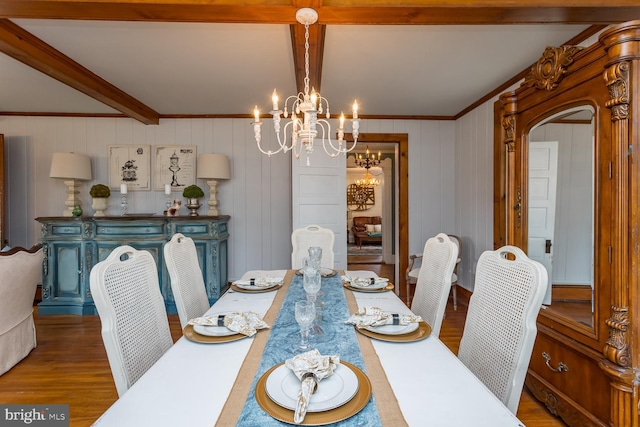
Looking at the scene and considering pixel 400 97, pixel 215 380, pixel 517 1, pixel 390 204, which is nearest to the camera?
pixel 215 380

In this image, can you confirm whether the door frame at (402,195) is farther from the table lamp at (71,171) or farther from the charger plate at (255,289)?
the table lamp at (71,171)

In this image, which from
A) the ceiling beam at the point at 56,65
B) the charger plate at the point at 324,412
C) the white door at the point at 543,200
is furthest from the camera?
the ceiling beam at the point at 56,65

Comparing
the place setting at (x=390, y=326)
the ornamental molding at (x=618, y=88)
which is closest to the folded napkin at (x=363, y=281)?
the place setting at (x=390, y=326)

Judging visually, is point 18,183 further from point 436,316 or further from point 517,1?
point 517,1

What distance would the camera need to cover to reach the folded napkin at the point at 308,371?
753mm

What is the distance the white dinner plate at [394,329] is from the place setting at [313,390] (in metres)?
0.30

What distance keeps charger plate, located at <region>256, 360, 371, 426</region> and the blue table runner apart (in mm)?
12

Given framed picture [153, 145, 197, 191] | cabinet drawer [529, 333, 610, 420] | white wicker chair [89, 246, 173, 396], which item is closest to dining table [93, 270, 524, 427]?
white wicker chair [89, 246, 173, 396]

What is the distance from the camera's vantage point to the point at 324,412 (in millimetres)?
767

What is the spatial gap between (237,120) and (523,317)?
384 cm

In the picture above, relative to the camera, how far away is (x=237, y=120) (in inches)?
163

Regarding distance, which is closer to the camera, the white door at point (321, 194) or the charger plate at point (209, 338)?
the charger plate at point (209, 338)

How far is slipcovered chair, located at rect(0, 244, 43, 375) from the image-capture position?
2219mm

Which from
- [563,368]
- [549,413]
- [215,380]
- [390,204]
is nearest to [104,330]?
[215,380]
